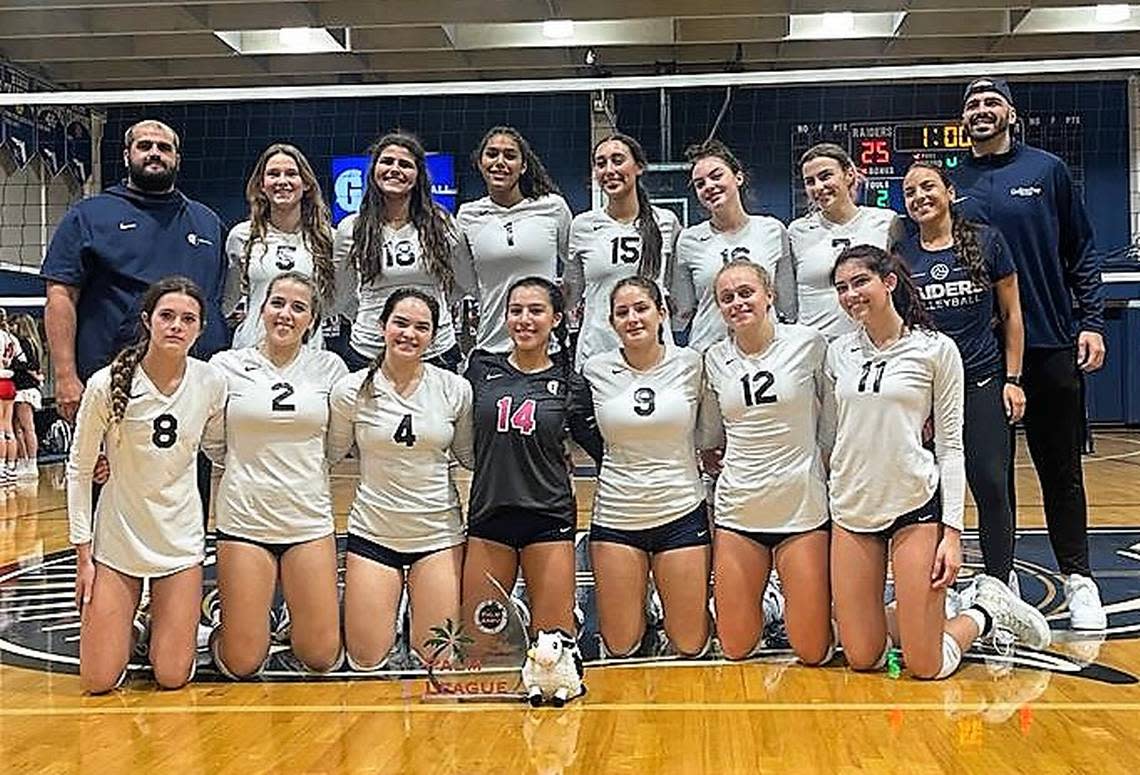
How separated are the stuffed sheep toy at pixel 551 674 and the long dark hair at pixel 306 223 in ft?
5.23

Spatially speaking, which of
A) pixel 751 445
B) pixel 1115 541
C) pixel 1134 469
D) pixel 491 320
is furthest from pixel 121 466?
pixel 1134 469

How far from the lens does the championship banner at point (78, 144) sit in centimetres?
1484

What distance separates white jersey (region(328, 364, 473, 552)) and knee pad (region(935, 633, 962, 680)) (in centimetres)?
161

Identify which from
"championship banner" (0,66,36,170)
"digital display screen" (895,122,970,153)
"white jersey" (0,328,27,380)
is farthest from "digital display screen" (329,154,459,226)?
"digital display screen" (895,122,970,153)

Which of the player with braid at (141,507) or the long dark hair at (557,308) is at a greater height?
the long dark hair at (557,308)

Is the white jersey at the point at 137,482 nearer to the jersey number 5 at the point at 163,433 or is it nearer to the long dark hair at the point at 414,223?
the jersey number 5 at the point at 163,433

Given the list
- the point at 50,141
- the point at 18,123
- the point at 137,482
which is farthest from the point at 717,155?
the point at 50,141

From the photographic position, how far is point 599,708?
379 cm

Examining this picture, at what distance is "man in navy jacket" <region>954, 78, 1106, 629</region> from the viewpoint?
15.6 ft

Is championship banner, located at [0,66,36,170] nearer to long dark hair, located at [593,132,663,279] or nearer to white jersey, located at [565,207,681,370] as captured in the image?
white jersey, located at [565,207,681,370]

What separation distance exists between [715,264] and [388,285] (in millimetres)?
1198

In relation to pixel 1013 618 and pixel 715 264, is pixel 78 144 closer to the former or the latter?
pixel 715 264

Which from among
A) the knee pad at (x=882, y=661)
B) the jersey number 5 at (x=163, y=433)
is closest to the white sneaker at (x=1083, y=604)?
the knee pad at (x=882, y=661)

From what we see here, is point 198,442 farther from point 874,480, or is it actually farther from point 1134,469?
point 1134,469
